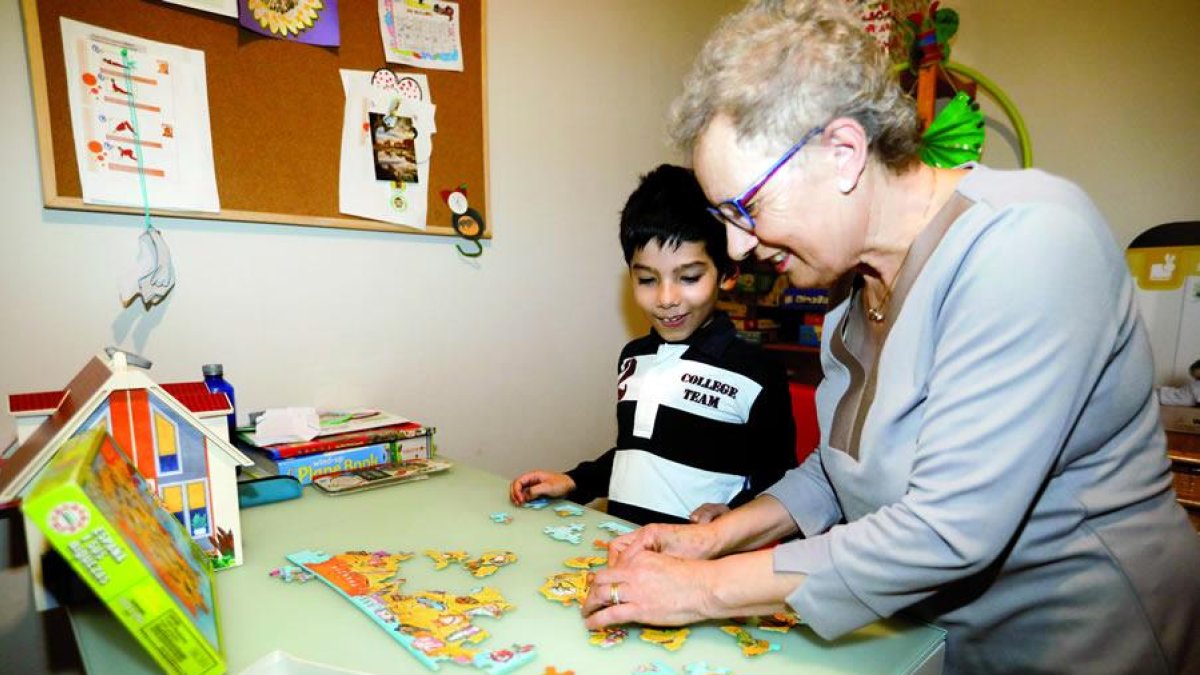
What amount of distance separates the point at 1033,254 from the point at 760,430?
0.81 meters

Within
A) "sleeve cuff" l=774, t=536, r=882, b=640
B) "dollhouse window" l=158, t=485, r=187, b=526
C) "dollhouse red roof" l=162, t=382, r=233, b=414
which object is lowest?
"sleeve cuff" l=774, t=536, r=882, b=640

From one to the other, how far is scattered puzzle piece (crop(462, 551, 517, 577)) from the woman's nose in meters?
0.60

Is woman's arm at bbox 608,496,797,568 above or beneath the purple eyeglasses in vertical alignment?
beneath

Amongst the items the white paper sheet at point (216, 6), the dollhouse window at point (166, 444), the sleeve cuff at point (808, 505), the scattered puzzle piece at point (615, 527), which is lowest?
the scattered puzzle piece at point (615, 527)

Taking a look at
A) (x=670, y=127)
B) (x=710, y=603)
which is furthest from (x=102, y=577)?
(x=670, y=127)

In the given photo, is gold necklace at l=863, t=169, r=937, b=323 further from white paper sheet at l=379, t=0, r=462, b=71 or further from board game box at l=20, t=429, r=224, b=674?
white paper sheet at l=379, t=0, r=462, b=71

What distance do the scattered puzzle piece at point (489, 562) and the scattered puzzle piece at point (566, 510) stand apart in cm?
21

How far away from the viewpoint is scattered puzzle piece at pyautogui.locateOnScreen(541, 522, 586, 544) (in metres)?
1.07

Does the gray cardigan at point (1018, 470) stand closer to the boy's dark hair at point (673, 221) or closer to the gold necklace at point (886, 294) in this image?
the gold necklace at point (886, 294)

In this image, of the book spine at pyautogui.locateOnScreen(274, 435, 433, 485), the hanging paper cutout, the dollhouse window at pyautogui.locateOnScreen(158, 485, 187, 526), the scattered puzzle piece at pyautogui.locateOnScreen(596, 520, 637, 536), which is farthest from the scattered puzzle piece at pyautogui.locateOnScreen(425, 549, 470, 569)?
the hanging paper cutout

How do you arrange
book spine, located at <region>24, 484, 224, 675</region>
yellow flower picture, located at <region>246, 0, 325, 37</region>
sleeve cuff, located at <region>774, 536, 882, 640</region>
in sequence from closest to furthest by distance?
book spine, located at <region>24, 484, 224, 675</region> → sleeve cuff, located at <region>774, 536, 882, 640</region> → yellow flower picture, located at <region>246, 0, 325, 37</region>

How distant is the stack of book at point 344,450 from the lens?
1346 mm

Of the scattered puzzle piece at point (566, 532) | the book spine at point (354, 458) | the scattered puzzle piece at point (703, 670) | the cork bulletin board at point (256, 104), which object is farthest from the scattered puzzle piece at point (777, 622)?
the cork bulletin board at point (256, 104)

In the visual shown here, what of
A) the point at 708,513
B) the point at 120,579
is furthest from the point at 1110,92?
the point at 120,579
